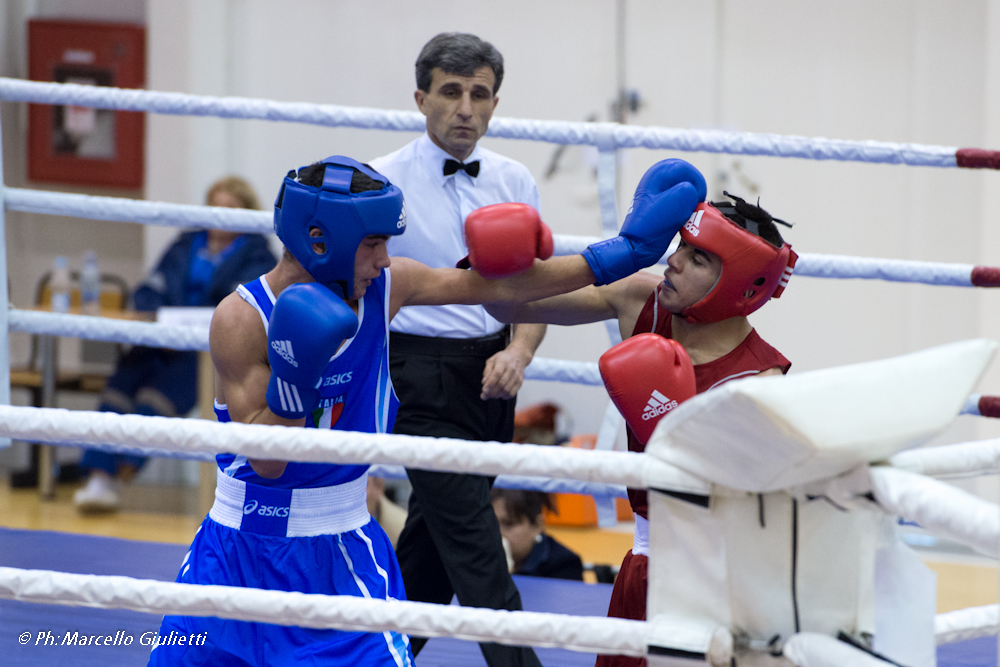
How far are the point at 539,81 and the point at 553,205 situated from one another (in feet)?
1.88

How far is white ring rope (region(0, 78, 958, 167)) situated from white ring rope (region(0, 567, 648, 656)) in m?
1.22

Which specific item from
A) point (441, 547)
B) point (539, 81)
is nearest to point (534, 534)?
point (441, 547)

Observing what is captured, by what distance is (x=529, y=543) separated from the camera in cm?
298

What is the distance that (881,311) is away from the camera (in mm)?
4309

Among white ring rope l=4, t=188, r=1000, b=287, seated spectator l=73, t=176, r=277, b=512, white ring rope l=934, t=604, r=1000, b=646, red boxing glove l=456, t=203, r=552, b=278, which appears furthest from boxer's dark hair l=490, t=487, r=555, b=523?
white ring rope l=934, t=604, r=1000, b=646

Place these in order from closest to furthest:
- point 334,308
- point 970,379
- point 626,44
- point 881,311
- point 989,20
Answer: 1. point 970,379
2. point 334,308
3. point 989,20
4. point 881,311
5. point 626,44

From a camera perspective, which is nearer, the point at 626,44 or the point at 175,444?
the point at 175,444

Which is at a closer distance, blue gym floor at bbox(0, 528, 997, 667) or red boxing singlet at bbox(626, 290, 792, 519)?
red boxing singlet at bbox(626, 290, 792, 519)

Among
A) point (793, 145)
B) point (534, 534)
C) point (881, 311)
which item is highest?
point (793, 145)

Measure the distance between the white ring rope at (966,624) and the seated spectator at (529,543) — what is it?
183cm

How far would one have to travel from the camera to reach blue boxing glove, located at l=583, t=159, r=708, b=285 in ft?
5.08

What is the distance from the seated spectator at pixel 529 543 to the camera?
9.38 feet

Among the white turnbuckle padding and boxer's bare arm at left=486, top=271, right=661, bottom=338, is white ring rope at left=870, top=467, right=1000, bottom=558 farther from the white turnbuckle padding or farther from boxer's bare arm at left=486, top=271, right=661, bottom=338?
boxer's bare arm at left=486, top=271, right=661, bottom=338

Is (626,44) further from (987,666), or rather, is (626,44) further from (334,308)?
(334,308)
